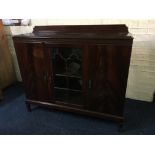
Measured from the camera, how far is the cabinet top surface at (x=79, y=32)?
1.52 meters

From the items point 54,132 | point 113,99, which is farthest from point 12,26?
point 113,99

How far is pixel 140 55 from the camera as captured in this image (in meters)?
1.99

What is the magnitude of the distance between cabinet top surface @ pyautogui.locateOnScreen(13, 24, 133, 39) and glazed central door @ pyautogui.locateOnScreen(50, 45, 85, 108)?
0.40 feet

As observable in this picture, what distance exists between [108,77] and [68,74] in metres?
0.43

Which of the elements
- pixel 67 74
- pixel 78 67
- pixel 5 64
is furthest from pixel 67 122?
pixel 5 64

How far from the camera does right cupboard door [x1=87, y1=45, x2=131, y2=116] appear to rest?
1397mm

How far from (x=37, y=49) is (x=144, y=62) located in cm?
126

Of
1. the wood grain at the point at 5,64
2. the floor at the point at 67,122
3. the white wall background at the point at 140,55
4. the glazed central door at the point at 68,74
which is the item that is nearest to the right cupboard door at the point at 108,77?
the glazed central door at the point at 68,74

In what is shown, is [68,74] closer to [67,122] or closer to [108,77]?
[108,77]

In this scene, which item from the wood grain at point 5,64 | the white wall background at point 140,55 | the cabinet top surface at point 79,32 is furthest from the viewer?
the wood grain at point 5,64

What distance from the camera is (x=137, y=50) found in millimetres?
1981

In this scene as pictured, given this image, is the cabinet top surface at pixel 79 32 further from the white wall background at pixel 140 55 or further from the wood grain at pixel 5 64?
the wood grain at pixel 5 64

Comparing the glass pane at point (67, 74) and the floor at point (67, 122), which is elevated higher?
the glass pane at point (67, 74)

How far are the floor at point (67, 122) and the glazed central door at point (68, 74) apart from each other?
0.23 meters
